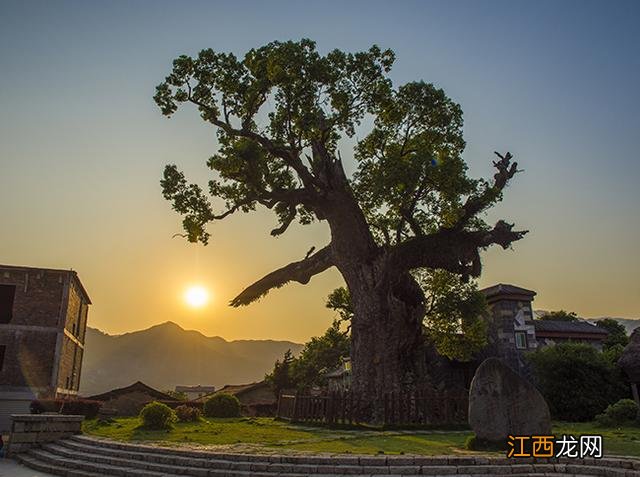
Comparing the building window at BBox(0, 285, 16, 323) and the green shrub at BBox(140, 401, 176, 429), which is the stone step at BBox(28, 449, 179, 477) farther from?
the building window at BBox(0, 285, 16, 323)

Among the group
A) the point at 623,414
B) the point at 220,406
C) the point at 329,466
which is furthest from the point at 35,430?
the point at 623,414

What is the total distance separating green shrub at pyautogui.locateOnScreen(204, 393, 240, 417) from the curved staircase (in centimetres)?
1512

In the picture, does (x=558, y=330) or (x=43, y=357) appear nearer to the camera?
(x=43, y=357)

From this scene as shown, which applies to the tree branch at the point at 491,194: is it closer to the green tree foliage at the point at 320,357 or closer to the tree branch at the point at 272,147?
the tree branch at the point at 272,147

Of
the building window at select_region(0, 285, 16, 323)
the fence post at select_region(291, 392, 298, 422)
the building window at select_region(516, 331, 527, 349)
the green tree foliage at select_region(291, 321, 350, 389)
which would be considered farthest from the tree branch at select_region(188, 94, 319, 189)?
the green tree foliage at select_region(291, 321, 350, 389)

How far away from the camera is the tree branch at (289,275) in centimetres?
2477

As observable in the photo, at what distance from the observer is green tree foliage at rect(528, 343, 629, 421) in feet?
80.2

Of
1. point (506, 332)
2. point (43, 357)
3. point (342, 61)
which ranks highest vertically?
point (342, 61)

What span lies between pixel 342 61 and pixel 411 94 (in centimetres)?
405

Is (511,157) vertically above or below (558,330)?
above

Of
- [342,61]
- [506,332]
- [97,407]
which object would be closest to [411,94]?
[342,61]

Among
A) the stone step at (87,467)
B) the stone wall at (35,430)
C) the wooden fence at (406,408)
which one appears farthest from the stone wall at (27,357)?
the wooden fence at (406,408)

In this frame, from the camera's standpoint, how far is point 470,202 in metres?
21.8

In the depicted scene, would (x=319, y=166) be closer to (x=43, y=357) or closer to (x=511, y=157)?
(x=511, y=157)
